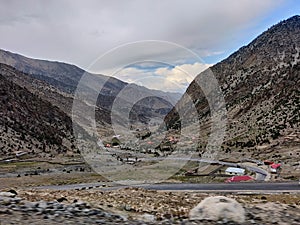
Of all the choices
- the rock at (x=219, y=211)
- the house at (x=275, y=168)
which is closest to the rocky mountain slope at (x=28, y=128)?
the house at (x=275, y=168)

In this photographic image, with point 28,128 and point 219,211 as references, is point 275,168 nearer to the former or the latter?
point 219,211

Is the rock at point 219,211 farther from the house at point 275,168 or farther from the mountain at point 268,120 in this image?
the mountain at point 268,120

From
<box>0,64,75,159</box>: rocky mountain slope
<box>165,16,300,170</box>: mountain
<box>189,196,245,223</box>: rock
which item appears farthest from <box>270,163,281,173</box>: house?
<box>0,64,75,159</box>: rocky mountain slope

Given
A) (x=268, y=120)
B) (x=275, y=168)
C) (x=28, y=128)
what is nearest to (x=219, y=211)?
(x=275, y=168)

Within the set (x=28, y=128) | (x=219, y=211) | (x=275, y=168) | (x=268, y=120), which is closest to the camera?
(x=219, y=211)

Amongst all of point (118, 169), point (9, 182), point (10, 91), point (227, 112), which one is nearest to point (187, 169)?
point (118, 169)

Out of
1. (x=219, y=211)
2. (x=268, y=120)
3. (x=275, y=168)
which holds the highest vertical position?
(x=268, y=120)

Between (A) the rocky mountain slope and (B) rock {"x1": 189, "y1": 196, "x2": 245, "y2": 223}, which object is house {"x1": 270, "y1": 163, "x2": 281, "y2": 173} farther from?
(A) the rocky mountain slope
